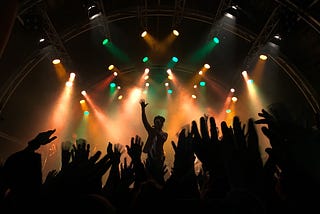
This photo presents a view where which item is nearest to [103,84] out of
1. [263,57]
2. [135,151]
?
[263,57]

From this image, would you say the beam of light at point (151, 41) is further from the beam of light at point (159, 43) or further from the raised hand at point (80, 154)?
the raised hand at point (80, 154)

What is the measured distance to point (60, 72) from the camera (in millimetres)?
9305

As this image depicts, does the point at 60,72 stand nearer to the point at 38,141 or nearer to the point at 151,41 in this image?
the point at 151,41

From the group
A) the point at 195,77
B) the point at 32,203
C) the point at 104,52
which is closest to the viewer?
the point at 32,203

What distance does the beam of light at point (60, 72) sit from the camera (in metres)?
9.10

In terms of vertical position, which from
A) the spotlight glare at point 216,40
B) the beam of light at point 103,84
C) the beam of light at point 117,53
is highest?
the beam of light at point 117,53

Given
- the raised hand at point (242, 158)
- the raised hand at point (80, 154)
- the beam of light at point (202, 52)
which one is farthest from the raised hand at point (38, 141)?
the beam of light at point (202, 52)

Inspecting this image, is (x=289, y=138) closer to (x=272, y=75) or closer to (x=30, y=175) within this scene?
(x=30, y=175)

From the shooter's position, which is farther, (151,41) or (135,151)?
(151,41)

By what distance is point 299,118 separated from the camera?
177 cm

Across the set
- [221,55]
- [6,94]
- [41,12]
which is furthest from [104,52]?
[221,55]

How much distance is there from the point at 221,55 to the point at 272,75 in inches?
80.3

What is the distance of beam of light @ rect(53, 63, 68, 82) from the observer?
9.10 m

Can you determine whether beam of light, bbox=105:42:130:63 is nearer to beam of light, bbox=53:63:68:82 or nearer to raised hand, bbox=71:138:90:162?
beam of light, bbox=53:63:68:82
